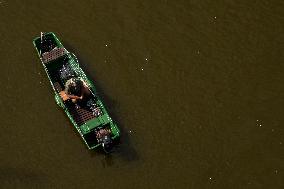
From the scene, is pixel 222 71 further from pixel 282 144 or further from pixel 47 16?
pixel 47 16

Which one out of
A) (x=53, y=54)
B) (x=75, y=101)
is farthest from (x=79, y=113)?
(x=53, y=54)

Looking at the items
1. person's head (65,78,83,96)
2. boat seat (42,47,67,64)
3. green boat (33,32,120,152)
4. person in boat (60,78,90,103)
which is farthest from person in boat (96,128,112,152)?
boat seat (42,47,67,64)

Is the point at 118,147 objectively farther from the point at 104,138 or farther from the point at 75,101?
the point at 75,101

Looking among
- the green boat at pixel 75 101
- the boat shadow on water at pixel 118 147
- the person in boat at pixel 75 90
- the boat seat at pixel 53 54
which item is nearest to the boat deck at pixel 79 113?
the green boat at pixel 75 101

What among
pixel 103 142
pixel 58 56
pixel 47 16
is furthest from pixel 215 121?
pixel 47 16

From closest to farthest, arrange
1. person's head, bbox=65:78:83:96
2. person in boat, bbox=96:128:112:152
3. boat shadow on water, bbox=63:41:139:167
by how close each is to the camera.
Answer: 1. person in boat, bbox=96:128:112:152
2. person's head, bbox=65:78:83:96
3. boat shadow on water, bbox=63:41:139:167

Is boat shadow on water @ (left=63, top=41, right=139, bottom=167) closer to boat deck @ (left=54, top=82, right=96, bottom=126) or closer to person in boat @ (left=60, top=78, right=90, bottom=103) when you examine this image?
boat deck @ (left=54, top=82, right=96, bottom=126)
